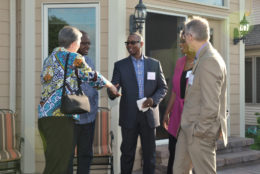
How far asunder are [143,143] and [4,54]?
2.48m

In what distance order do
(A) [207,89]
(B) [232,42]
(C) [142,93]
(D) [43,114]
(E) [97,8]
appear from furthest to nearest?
1. (B) [232,42]
2. (E) [97,8]
3. (C) [142,93]
4. (D) [43,114]
5. (A) [207,89]

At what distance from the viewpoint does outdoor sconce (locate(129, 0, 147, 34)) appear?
4719 millimetres

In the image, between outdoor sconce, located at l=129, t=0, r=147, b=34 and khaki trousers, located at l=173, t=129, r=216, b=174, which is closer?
khaki trousers, located at l=173, t=129, r=216, b=174

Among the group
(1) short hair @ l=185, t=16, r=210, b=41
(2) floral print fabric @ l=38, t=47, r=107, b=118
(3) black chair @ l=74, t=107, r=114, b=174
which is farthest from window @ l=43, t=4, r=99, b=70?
(1) short hair @ l=185, t=16, r=210, b=41

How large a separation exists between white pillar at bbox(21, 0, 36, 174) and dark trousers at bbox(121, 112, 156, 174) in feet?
5.32

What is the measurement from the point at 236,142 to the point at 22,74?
3.68m

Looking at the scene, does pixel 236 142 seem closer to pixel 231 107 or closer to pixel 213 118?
pixel 231 107

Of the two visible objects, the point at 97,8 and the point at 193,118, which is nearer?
the point at 193,118

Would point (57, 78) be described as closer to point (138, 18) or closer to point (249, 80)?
point (138, 18)

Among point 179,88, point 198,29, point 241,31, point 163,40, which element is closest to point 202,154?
point 198,29

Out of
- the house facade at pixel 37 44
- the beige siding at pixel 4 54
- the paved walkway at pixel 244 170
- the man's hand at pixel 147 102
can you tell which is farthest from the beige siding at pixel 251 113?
the beige siding at pixel 4 54

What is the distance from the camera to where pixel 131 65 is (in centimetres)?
388

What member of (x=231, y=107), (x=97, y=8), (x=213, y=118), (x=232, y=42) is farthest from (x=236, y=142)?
(x=213, y=118)

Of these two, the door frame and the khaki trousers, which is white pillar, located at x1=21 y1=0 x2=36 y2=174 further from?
the khaki trousers
